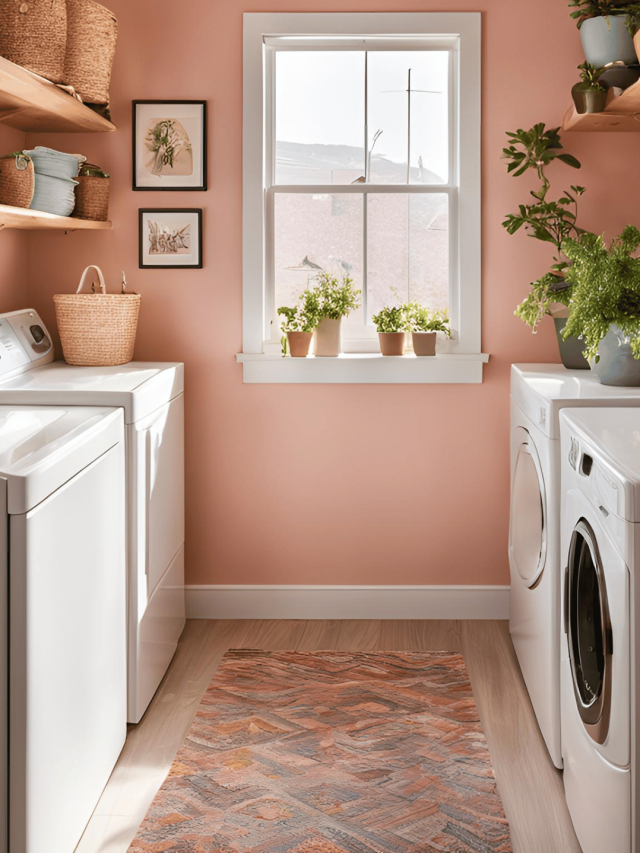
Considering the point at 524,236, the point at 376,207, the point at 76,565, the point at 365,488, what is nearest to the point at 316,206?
the point at 376,207

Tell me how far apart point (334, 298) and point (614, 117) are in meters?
1.12

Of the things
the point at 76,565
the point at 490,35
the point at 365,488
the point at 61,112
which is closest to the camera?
the point at 76,565

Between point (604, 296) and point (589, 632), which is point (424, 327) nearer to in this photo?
point (604, 296)

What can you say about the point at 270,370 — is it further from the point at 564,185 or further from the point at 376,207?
the point at 564,185

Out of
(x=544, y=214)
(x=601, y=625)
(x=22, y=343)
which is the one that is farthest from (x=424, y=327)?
(x=601, y=625)

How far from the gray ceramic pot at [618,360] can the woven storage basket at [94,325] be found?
1594mm

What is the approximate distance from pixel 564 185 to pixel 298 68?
1082 millimetres

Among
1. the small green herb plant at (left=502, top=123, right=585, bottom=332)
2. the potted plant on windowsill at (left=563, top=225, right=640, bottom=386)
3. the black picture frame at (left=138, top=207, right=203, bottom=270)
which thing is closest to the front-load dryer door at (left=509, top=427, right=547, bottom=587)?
the potted plant on windowsill at (left=563, top=225, right=640, bottom=386)

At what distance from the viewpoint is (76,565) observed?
6.18 feet

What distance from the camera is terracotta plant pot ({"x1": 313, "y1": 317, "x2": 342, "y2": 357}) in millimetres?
3184

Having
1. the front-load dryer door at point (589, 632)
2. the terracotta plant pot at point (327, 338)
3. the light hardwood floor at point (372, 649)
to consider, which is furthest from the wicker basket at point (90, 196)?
the front-load dryer door at point (589, 632)

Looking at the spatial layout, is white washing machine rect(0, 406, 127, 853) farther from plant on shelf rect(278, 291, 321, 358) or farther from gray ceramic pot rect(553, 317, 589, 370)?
gray ceramic pot rect(553, 317, 589, 370)

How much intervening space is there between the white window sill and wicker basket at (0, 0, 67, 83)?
1.17 m

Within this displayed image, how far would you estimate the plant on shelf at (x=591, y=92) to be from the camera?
277cm
